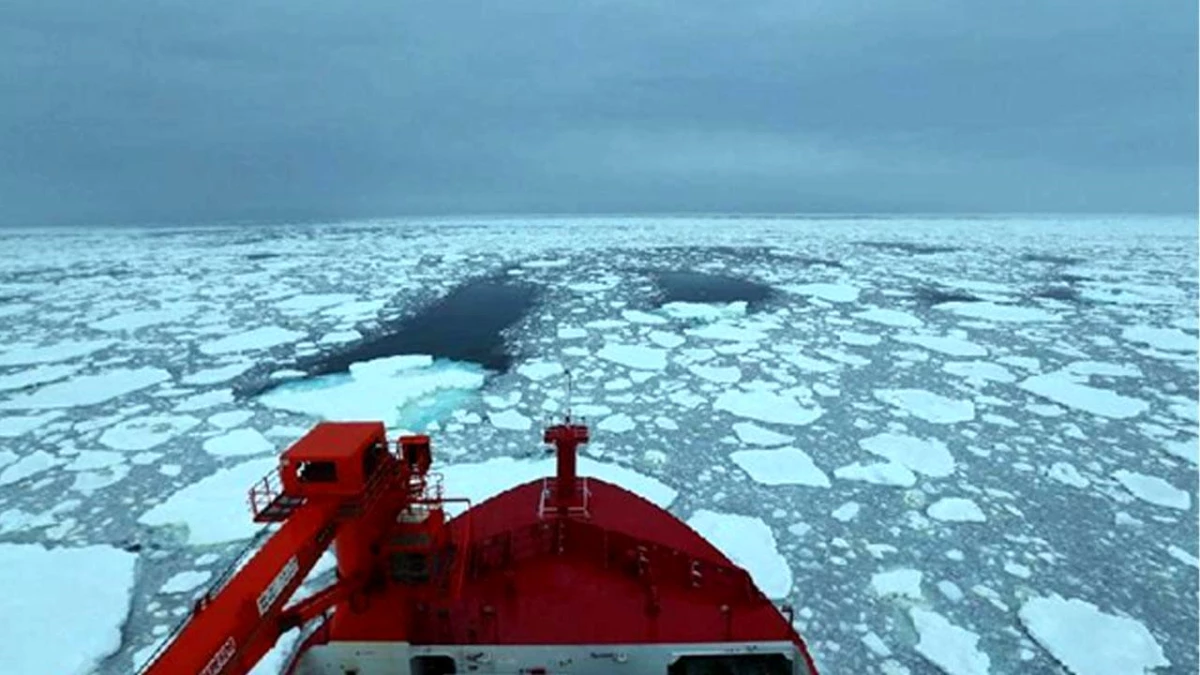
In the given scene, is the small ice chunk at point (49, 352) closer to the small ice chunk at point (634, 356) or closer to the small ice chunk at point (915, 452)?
the small ice chunk at point (634, 356)

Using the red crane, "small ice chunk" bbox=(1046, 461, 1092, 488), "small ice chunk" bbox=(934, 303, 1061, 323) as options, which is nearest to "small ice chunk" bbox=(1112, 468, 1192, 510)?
"small ice chunk" bbox=(1046, 461, 1092, 488)

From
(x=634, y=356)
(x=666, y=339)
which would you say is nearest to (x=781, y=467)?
(x=634, y=356)

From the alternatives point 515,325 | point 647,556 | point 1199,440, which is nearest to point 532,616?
point 647,556

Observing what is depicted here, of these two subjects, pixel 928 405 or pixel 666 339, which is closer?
pixel 928 405

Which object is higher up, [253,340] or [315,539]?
[315,539]

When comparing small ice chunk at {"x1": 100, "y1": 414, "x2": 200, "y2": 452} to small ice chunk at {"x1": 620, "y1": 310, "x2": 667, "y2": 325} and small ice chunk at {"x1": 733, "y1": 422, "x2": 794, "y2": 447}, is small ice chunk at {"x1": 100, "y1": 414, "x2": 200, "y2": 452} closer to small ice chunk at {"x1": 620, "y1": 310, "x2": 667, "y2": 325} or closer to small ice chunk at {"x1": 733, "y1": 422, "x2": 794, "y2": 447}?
small ice chunk at {"x1": 733, "y1": 422, "x2": 794, "y2": 447}

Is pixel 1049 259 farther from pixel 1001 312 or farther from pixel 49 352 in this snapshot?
pixel 49 352
